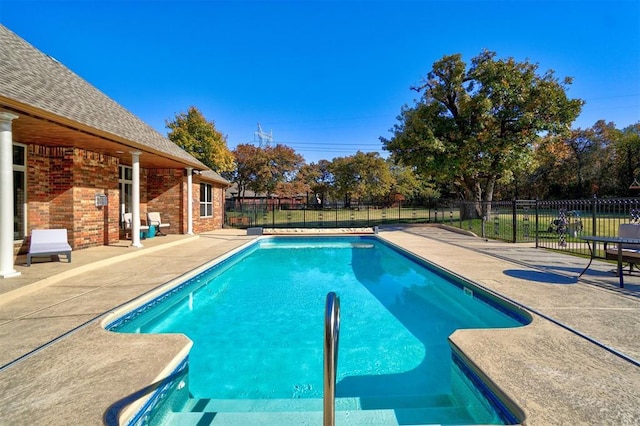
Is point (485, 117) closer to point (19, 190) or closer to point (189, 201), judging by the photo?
point (189, 201)

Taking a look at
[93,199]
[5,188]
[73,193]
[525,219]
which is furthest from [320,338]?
[525,219]

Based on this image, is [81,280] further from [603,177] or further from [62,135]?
[603,177]

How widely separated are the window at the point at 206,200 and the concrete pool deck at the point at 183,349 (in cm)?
928

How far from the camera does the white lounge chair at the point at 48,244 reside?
6266mm

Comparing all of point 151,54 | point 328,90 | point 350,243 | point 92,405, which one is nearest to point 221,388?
point 92,405

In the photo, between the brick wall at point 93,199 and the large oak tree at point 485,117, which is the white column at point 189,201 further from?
the large oak tree at point 485,117

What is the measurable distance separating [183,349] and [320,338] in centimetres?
210

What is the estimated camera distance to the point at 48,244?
21.7 feet

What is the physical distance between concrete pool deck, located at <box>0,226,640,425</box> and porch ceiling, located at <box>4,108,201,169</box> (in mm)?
2763

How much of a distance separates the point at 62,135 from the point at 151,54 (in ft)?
37.6

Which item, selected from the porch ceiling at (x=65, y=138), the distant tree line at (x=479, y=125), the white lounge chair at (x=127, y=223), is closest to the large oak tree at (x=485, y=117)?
the distant tree line at (x=479, y=125)

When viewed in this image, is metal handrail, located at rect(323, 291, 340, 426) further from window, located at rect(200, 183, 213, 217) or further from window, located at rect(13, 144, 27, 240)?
window, located at rect(200, 183, 213, 217)

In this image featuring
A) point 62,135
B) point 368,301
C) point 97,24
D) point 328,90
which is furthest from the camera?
point 328,90

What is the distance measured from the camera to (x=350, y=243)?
14172 mm
